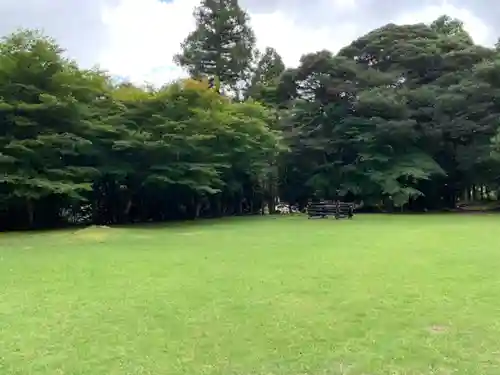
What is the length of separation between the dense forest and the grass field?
7810 mm

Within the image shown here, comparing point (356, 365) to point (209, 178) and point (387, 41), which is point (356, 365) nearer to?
point (209, 178)

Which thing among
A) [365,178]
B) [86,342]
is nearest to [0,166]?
[86,342]

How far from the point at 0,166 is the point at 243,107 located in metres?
10.5

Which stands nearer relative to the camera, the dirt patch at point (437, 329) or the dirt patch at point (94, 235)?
the dirt patch at point (437, 329)

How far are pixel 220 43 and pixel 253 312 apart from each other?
2976 cm

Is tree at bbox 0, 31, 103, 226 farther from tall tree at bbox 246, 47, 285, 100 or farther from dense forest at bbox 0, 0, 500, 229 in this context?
tall tree at bbox 246, 47, 285, 100

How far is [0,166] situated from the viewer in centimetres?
1620

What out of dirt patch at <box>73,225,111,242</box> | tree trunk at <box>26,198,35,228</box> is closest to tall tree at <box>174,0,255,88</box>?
tree trunk at <box>26,198,35,228</box>

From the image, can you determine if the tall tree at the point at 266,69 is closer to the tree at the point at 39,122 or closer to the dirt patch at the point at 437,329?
the tree at the point at 39,122

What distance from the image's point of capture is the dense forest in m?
17.2

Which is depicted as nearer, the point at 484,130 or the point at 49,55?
the point at 49,55

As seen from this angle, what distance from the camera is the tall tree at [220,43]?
33.4 m

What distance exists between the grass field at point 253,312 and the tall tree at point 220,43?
24.3m

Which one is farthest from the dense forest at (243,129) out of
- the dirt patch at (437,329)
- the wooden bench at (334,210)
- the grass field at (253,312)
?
the dirt patch at (437,329)
